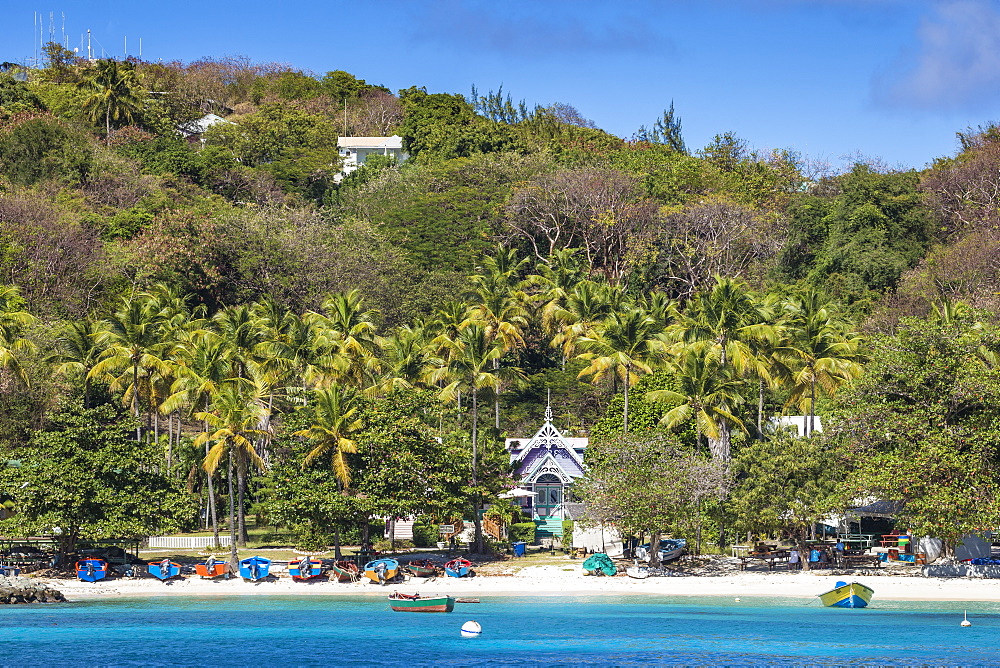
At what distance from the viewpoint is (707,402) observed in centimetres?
5772

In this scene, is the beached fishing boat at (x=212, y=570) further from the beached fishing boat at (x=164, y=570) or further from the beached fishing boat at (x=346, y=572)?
the beached fishing boat at (x=346, y=572)

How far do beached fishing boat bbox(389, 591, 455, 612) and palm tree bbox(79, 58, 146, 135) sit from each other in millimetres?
77573

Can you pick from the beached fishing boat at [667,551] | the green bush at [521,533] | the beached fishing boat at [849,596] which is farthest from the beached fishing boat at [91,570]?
the beached fishing boat at [849,596]

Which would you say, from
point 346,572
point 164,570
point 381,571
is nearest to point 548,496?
point 381,571

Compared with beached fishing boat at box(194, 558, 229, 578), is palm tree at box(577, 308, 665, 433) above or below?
above

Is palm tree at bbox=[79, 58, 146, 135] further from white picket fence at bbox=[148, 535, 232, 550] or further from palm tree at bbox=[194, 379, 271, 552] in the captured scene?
palm tree at bbox=[194, 379, 271, 552]

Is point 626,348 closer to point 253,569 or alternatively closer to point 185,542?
point 253,569

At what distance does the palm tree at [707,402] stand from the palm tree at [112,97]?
236 feet

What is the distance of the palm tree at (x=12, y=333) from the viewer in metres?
56.0

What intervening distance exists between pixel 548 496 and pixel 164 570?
23.4m

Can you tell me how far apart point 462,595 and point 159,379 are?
2096cm

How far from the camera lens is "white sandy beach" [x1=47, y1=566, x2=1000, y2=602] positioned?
48.2 meters

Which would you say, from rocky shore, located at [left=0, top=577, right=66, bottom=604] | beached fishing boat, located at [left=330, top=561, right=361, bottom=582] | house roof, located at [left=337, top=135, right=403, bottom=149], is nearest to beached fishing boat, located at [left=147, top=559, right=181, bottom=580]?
rocky shore, located at [left=0, top=577, right=66, bottom=604]

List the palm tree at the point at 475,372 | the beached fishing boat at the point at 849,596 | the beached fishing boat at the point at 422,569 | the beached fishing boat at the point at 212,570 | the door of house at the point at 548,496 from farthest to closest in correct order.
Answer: the door of house at the point at 548,496 → the palm tree at the point at 475,372 → the beached fishing boat at the point at 422,569 → the beached fishing boat at the point at 212,570 → the beached fishing boat at the point at 849,596
